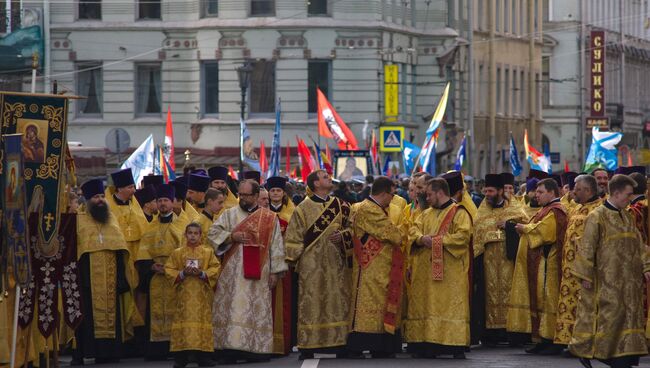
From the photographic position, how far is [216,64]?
181 feet

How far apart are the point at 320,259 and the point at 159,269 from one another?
157cm

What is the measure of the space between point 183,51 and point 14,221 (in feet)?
133

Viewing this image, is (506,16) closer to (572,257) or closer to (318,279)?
(318,279)

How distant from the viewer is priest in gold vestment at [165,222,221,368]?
1780 cm

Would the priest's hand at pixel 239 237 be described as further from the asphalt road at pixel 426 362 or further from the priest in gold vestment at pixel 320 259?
the asphalt road at pixel 426 362

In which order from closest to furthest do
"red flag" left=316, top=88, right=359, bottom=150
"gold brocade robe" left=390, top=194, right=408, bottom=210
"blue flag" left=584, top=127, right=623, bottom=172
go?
"gold brocade robe" left=390, top=194, right=408, bottom=210 → "blue flag" left=584, top=127, right=623, bottom=172 → "red flag" left=316, top=88, right=359, bottom=150

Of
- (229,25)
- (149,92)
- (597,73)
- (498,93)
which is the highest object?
(229,25)

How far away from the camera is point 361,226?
61.2 feet

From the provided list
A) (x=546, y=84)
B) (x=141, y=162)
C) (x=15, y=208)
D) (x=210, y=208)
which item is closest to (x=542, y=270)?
(x=210, y=208)

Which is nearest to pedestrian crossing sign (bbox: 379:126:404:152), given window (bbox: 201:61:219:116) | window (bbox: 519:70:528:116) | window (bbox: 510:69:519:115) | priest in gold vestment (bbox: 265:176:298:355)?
window (bbox: 201:61:219:116)

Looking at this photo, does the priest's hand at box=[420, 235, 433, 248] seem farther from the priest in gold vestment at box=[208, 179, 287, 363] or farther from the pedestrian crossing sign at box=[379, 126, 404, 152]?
the pedestrian crossing sign at box=[379, 126, 404, 152]

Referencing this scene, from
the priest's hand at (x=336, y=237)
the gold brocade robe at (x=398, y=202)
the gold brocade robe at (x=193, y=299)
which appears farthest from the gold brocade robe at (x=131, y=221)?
the gold brocade robe at (x=398, y=202)

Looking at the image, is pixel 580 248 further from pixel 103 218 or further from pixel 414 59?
pixel 414 59

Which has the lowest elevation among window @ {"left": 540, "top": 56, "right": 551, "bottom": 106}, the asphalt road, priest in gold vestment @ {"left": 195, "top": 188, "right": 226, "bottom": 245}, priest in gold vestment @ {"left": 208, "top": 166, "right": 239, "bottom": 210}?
the asphalt road
